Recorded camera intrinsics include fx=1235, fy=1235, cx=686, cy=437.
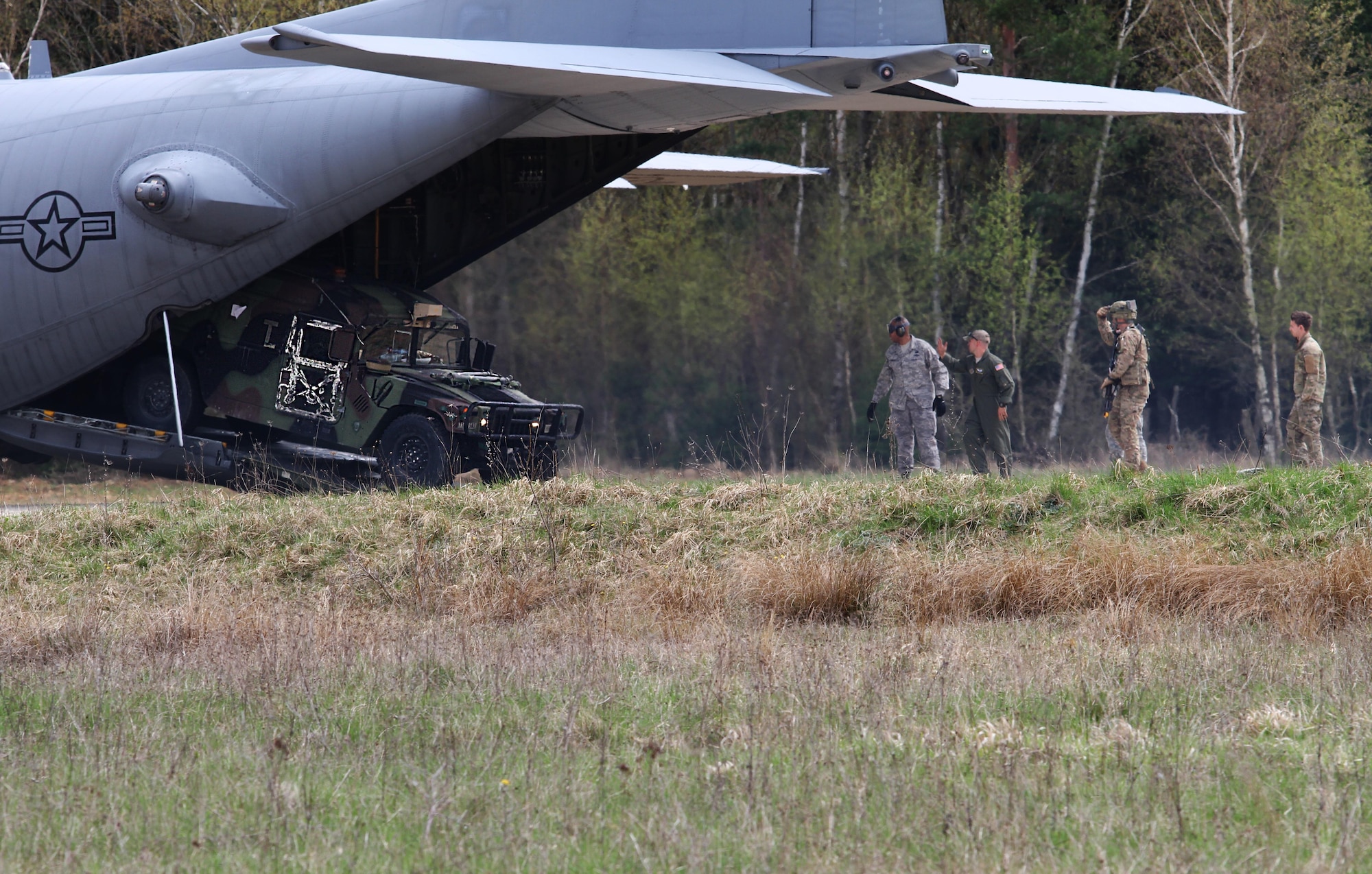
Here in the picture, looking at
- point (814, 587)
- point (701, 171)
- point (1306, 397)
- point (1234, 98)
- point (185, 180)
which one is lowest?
point (814, 587)

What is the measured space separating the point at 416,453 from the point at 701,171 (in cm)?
690

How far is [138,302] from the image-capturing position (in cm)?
1316

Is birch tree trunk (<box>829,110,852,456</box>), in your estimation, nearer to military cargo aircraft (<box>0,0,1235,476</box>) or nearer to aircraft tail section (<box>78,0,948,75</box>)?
military cargo aircraft (<box>0,0,1235,476</box>)

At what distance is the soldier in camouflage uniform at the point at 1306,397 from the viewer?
38.6 ft

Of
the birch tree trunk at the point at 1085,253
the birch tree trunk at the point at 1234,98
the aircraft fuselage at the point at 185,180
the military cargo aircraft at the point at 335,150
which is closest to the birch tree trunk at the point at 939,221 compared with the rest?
the birch tree trunk at the point at 1085,253

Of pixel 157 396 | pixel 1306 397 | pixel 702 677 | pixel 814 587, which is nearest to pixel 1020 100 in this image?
pixel 1306 397

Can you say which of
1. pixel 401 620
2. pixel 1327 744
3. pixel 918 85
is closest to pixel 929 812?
pixel 1327 744

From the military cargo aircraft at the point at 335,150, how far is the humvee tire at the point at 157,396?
4cm

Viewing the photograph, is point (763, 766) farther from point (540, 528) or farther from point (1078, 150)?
point (1078, 150)

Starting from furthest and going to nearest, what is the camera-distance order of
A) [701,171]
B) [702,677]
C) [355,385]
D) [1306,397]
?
1. [701,171]
2. [355,385]
3. [1306,397]
4. [702,677]

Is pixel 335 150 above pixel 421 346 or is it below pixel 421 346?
above

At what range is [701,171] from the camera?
688 inches

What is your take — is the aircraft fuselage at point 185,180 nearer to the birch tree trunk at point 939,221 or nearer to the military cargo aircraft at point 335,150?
the military cargo aircraft at point 335,150

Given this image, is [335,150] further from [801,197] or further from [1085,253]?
[1085,253]
